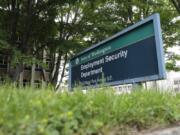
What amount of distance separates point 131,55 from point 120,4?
958cm

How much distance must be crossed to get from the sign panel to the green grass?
0.95 metres

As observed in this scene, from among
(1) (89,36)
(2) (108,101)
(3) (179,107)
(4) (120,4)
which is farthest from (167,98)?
(4) (120,4)

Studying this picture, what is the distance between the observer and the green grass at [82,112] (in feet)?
6.59

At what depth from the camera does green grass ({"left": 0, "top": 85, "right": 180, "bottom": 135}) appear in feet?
6.59

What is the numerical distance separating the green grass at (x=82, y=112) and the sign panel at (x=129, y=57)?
95 centimetres

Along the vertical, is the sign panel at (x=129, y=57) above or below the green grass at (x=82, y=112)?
above

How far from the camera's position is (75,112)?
2357mm

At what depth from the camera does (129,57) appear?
4719 millimetres

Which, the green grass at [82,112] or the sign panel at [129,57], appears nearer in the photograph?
the green grass at [82,112]

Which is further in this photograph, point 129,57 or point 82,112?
point 129,57

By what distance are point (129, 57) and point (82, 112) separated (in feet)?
8.15

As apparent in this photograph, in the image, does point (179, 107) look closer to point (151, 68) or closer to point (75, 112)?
point (151, 68)

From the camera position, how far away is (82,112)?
241 centimetres

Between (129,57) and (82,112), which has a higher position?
(129,57)
